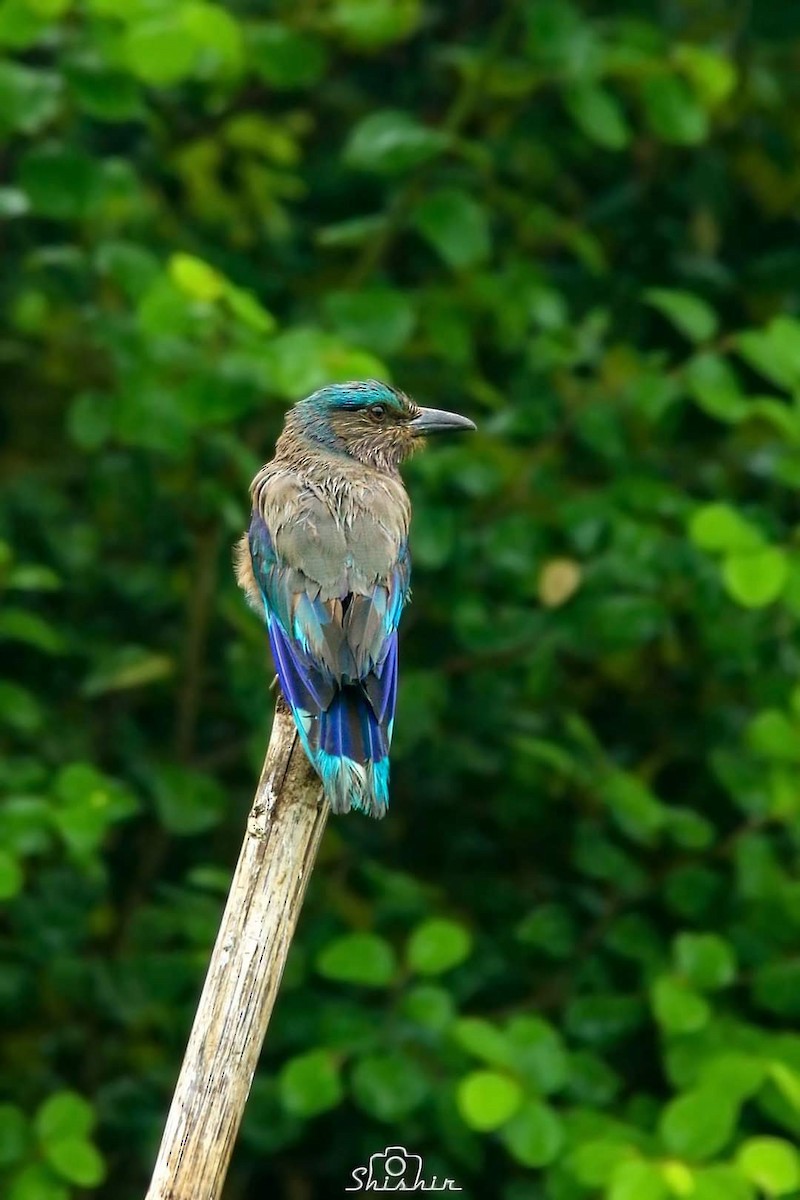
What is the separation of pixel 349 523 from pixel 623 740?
1.81m

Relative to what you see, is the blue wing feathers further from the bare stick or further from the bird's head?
the bird's head

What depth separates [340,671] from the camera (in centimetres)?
332

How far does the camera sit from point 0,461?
5191mm

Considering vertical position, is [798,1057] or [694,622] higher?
[694,622]

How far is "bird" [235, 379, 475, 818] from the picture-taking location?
3143 mm

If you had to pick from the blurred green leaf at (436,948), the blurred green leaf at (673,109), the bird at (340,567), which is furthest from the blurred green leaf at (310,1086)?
the blurred green leaf at (673,109)

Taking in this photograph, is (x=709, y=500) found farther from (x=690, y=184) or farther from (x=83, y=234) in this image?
(x=83, y=234)

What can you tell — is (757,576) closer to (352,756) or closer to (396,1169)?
(352,756)

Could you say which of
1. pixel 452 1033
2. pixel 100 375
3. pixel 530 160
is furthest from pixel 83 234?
pixel 452 1033

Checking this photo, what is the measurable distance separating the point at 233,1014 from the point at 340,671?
2.55 ft

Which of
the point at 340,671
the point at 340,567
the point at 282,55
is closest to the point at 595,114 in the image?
the point at 282,55

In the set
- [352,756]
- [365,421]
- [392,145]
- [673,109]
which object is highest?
[673,109]

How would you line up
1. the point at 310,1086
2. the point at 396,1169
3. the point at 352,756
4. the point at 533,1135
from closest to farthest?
the point at 352,756
the point at 533,1135
the point at 310,1086
the point at 396,1169
